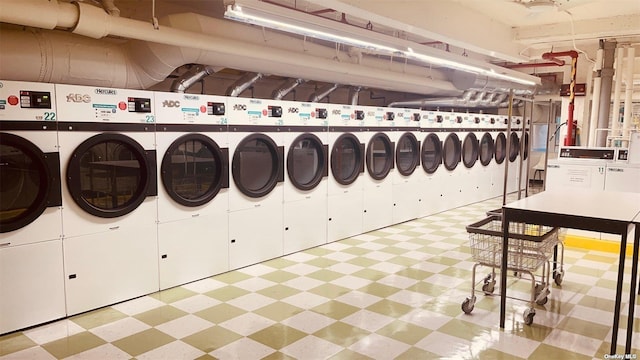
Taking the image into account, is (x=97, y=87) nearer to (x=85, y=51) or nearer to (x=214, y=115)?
(x=85, y=51)

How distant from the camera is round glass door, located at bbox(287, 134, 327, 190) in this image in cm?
577

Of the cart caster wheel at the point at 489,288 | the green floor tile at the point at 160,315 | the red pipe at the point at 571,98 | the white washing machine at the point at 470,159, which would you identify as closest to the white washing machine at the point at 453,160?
the white washing machine at the point at 470,159

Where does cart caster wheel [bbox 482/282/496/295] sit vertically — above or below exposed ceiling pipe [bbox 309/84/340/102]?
below

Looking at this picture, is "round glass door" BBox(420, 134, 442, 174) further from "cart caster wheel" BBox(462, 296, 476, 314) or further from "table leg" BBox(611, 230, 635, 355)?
"table leg" BBox(611, 230, 635, 355)

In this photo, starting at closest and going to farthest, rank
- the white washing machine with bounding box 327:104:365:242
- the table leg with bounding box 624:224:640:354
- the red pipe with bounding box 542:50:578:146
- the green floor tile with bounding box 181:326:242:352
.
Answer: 1. the table leg with bounding box 624:224:640:354
2. the green floor tile with bounding box 181:326:242:352
3. the white washing machine with bounding box 327:104:365:242
4. the red pipe with bounding box 542:50:578:146

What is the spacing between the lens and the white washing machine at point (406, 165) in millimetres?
7230

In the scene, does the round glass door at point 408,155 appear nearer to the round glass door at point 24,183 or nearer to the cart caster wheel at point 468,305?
the cart caster wheel at point 468,305

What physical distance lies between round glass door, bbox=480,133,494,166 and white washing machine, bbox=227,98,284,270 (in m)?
5.86

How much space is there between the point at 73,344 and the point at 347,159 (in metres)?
4.31

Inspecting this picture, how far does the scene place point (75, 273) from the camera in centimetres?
376

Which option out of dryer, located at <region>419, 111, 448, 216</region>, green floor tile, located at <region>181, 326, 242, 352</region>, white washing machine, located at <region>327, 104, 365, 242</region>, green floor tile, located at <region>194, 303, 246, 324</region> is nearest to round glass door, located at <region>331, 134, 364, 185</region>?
white washing machine, located at <region>327, 104, 365, 242</region>

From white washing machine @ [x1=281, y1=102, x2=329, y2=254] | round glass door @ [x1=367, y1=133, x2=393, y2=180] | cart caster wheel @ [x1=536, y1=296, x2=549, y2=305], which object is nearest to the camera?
cart caster wheel @ [x1=536, y1=296, x2=549, y2=305]

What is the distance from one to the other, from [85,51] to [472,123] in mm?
7371

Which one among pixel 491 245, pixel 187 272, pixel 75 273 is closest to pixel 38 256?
pixel 75 273
